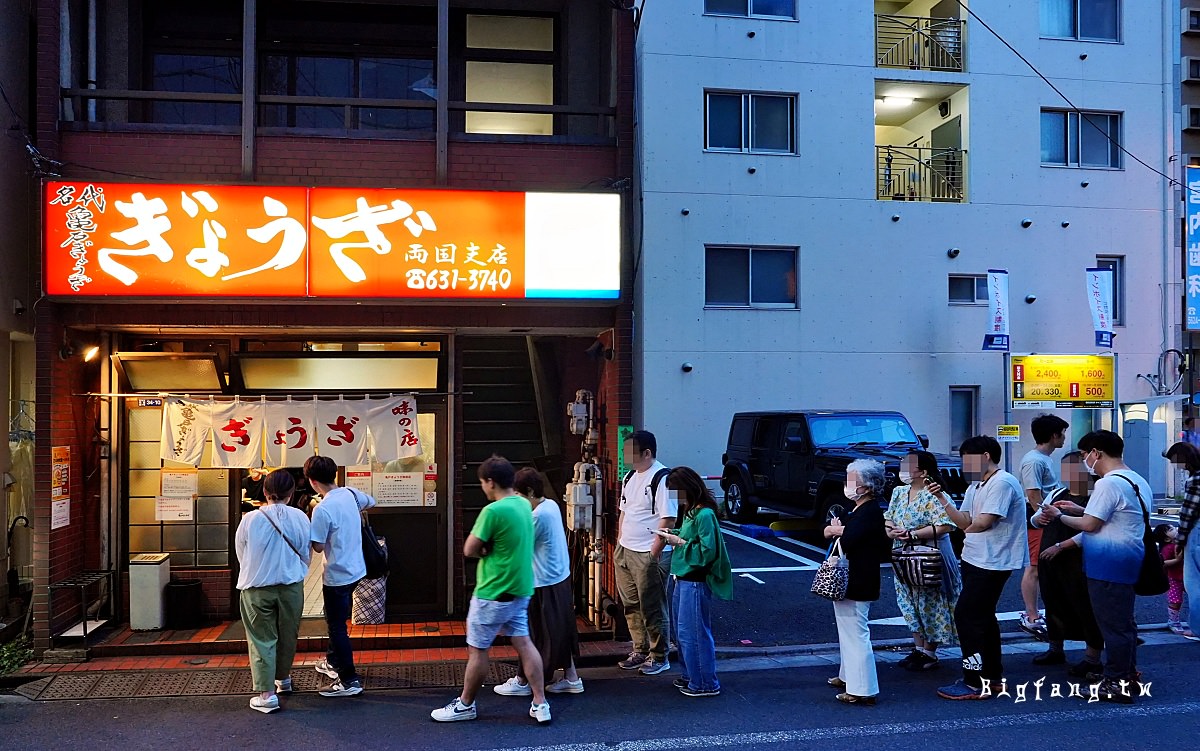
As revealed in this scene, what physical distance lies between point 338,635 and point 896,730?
400cm

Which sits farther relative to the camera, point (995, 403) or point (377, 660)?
point (995, 403)

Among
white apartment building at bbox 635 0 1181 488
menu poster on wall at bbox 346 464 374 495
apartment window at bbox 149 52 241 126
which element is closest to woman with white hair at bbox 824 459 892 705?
menu poster on wall at bbox 346 464 374 495

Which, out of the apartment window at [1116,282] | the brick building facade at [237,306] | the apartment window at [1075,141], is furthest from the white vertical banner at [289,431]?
the apartment window at [1116,282]

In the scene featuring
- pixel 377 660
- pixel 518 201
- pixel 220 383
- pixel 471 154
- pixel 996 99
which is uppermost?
pixel 996 99

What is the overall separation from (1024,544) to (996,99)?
593 inches

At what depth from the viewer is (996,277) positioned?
1731cm

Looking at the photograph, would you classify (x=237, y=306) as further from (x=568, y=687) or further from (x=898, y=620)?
(x=898, y=620)

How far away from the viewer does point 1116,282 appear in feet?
63.1

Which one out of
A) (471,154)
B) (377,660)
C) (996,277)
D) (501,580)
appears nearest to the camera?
(501,580)

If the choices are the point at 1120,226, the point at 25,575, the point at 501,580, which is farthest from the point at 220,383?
the point at 1120,226

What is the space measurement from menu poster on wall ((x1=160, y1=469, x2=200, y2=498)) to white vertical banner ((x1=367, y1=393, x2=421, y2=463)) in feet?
6.43

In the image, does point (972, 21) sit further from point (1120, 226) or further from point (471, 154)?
point (471, 154)

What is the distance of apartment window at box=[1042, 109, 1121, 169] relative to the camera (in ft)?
62.4

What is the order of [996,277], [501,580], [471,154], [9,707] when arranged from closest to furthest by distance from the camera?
[501,580] → [9,707] → [471,154] → [996,277]
